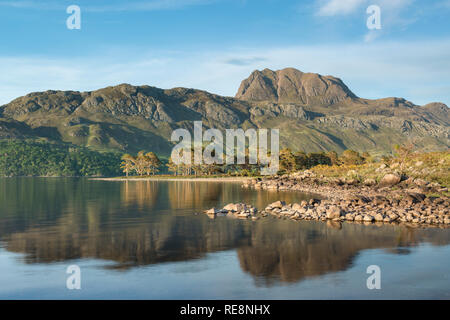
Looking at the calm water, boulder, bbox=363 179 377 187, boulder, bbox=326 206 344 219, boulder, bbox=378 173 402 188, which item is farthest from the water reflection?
boulder, bbox=363 179 377 187

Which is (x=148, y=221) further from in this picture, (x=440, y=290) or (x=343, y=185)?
(x=343, y=185)

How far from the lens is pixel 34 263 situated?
2530cm

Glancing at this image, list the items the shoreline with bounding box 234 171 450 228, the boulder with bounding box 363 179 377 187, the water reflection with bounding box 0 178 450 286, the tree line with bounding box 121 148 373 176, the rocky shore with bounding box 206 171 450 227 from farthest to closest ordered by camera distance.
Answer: the tree line with bounding box 121 148 373 176 < the boulder with bounding box 363 179 377 187 < the rocky shore with bounding box 206 171 450 227 < the shoreline with bounding box 234 171 450 228 < the water reflection with bounding box 0 178 450 286

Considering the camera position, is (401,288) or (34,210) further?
(34,210)

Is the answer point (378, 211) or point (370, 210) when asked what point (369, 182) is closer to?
point (370, 210)

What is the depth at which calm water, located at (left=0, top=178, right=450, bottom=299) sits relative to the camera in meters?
20.3

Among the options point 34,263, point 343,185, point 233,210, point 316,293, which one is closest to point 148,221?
point 233,210

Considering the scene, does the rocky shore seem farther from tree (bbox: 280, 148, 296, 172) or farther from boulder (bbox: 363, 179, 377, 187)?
tree (bbox: 280, 148, 296, 172)

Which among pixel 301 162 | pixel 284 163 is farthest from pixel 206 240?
pixel 301 162

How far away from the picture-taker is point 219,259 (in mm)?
26953

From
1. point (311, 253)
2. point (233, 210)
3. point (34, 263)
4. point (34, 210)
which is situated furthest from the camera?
point (34, 210)

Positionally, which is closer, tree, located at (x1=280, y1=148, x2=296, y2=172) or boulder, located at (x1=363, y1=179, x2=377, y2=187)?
boulder, located at (x1=363, y1=179, x2=377, y2=187)
